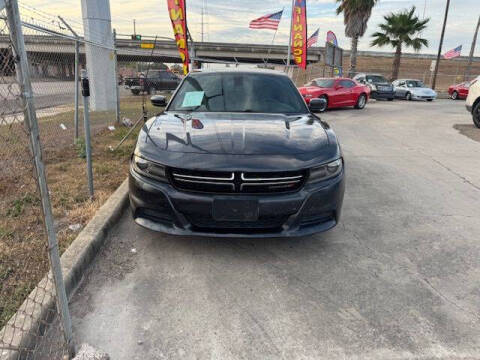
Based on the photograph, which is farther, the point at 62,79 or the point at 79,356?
the point at 62,79

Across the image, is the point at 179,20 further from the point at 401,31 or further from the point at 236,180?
the point at 401,31

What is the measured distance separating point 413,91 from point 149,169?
76.0 ft

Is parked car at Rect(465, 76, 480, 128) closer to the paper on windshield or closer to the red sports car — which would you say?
the red sports car

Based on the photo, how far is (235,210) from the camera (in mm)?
2697

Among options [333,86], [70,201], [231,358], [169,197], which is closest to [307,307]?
[231,358]

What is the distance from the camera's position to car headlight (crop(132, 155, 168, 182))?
2.84 meters

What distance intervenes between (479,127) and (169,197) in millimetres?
10767

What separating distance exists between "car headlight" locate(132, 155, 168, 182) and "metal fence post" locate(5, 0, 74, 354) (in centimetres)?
112

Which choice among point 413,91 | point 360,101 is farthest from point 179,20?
point 413,91

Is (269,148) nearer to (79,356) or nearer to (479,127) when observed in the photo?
(79,356)

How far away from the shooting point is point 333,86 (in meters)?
15.1

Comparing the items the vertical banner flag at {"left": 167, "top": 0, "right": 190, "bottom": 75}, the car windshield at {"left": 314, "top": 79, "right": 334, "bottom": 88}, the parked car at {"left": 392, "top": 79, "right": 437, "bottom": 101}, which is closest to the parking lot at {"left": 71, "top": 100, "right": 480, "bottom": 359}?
the vertical banner flag at {"left": 167, "top": 0, "right": 190, "bottom": 75}

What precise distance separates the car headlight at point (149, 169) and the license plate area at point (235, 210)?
0.47 metres

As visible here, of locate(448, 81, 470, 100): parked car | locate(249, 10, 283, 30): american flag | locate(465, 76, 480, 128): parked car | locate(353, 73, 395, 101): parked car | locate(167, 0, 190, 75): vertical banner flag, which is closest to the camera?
locate(465, 76, 480, 128): parked car
